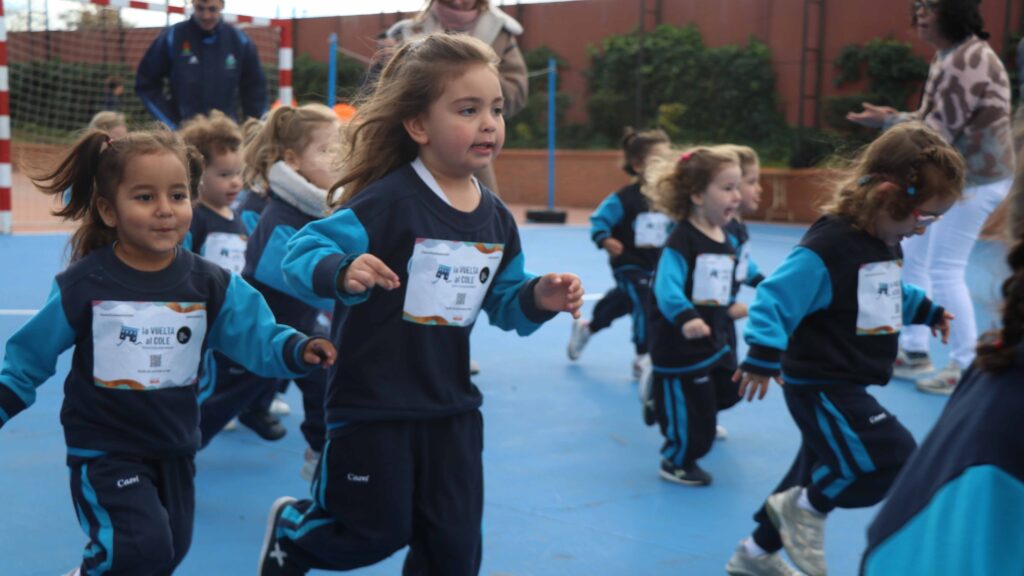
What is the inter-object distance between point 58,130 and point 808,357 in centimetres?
1254

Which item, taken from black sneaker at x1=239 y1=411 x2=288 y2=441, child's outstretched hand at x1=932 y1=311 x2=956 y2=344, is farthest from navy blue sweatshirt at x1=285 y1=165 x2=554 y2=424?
black sneaker at x1=239 y1=411 x2=288 y2=441

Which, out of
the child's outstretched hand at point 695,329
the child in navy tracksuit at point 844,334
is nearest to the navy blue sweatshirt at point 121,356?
the child in navy tracksuit at point 844,334

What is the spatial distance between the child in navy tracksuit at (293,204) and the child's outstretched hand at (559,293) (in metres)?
1.44

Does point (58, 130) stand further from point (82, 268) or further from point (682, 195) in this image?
point (82, 268)

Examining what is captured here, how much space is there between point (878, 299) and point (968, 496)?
232 centimetres

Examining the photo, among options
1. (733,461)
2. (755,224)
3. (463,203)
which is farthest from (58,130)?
(463,203)

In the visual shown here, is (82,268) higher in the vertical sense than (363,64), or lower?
lower

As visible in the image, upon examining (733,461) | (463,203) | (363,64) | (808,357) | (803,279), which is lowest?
(733,461)

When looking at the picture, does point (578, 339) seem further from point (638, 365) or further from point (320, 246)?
point (320, 246)

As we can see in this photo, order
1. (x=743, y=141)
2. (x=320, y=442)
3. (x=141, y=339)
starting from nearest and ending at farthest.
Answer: (x=141, y=339) < (x=320, y=442) < (x=743, y=141)

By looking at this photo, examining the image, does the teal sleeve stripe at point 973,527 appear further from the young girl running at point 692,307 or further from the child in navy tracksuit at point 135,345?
the young girl running at point 692,307

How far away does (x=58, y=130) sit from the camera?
13711 millimetres

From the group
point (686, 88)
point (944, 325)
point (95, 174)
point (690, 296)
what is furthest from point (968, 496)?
point (686, 88)

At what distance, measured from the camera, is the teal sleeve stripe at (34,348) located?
2.63 metres
